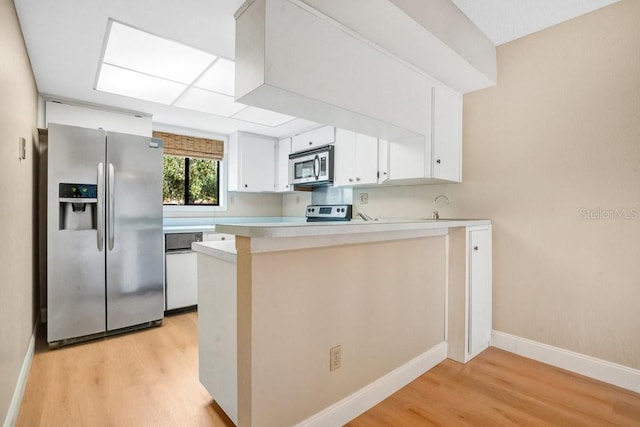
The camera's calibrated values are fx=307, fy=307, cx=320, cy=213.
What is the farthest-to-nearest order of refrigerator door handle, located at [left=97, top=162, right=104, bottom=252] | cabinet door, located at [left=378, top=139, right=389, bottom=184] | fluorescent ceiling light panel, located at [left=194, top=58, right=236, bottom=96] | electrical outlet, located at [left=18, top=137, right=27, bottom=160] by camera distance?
cabinet door, located at [left=378, top=139, right=389, bottom=184] < refrigerator door handle, located at [left=97, top=162, right=104, bottom=252] < fluorescent ceiling light panel, located at [left=194, top=58, right=236, bottom=96] < electrical outlet, located at [left=18, top=137, right=27, bottom=160]

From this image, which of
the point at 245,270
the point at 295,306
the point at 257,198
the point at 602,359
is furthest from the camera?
the point at 257,198

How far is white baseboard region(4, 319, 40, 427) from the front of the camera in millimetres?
1519

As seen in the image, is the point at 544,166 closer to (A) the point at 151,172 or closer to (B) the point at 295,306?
(B) the point at 295,306

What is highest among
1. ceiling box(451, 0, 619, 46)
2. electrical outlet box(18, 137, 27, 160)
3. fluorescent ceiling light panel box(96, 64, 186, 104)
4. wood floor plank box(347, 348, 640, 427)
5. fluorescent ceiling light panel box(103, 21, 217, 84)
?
ceiling box(451, 0, 619, 46)

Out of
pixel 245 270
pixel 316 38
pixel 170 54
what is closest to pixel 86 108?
pixel 170 54

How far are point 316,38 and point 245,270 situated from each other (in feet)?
3.94

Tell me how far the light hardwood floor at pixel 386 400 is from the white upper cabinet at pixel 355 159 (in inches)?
68.4

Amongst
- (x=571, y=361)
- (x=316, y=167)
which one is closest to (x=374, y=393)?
(x=571, y=361)

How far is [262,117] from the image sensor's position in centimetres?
355

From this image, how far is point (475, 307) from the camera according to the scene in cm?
229

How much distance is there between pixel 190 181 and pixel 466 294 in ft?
12.1

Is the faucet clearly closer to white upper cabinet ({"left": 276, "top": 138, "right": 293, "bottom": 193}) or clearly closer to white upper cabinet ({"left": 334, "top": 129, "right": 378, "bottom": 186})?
white upper cabinet ({"left": 334, "top": 129, "right": 378, "bottom": 186})

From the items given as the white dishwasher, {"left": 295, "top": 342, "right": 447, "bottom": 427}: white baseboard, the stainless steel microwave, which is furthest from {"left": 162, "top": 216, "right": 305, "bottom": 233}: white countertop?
{"left": 295, "top": 342, "right": 447, "bottom": 427}: white baseboard

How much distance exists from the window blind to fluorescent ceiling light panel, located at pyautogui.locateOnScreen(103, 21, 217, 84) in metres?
1.52
